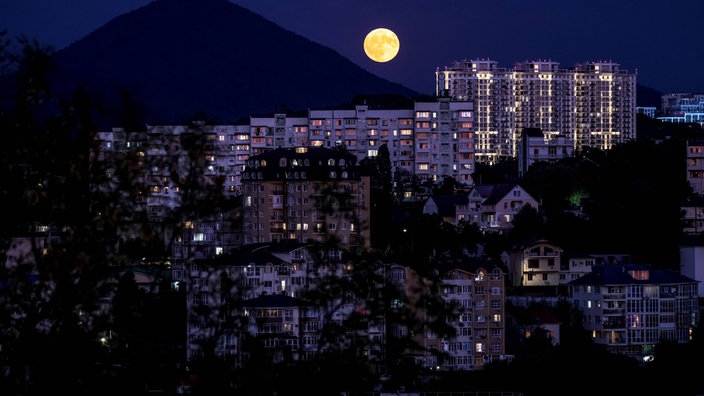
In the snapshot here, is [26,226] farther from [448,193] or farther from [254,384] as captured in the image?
[448,193]

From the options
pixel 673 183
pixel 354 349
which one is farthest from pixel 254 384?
pixel 673 183

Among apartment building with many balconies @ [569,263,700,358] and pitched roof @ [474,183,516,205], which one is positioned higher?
pitched roof @ [474,183,516,205]

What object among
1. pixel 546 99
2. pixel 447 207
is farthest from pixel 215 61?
pixel 447 207

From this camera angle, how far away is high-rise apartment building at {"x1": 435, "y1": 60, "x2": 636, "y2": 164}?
5066cm

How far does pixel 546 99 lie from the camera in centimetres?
5184

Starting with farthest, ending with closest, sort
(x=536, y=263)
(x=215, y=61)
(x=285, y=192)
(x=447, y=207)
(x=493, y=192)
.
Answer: (x=215, y=61), (x=493, y=192), (x=447, y=207), (x=285, y=192), (x=536, y=263)

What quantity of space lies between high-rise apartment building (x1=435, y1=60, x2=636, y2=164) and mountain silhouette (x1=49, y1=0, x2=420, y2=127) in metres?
15.0

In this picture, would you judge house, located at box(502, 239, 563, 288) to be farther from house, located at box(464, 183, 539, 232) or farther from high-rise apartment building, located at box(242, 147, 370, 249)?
house, located at box(464, 183, 539, 232)

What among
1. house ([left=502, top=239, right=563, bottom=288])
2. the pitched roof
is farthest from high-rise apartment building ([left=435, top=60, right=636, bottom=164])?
house ([left=502, top=239, right=563, bottom=288])

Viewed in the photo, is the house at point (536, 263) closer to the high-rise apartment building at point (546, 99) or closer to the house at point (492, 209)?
the house at point (492, 209)

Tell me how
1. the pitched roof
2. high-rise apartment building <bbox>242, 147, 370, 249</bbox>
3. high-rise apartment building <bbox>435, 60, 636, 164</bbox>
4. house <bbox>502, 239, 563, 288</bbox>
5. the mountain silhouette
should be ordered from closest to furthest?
house <bbox>502, 239, 563, 288</bbox>
high-rise apartment building <bbox>242, 147, 370, 249</bbox>
the pitched roof
high-rise apartment building <bbox>435, 60, 636, 164</bbox>
the mountain silhouette

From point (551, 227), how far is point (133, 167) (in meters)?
22.9

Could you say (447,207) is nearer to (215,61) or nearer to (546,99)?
(546,99)

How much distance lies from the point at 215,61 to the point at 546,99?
92.4 ft
